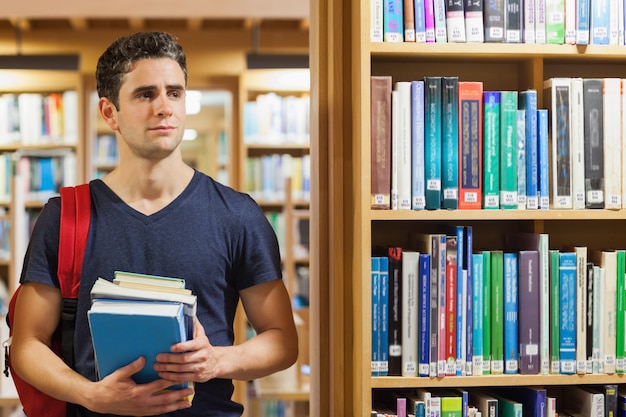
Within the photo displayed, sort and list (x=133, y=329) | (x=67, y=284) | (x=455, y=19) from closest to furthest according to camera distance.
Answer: (x=133, y=329)
(x=67, y=284)
(x=455, y=19)

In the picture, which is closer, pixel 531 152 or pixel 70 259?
pixel 70 259

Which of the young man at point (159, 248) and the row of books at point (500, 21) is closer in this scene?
the young man at point (159, 248)

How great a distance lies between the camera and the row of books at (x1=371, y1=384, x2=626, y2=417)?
6.02 feet

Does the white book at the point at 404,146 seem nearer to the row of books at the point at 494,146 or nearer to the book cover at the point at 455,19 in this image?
the row of books at the point at 494,146

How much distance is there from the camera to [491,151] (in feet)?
6.07

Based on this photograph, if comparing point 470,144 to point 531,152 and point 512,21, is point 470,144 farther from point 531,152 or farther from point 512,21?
point 512,21

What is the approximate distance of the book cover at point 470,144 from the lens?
1836mm

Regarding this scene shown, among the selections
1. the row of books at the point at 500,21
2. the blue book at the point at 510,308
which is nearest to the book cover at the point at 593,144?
the row of books at the point at 500,21

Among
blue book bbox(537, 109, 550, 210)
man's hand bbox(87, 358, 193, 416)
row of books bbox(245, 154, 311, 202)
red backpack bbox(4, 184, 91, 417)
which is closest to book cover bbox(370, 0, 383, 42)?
blue book bbox(537, 109, 550, 210)

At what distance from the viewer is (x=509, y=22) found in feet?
6.10

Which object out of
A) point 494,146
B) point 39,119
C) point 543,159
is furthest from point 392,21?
point 39,119

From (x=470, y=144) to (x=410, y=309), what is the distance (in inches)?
16.6

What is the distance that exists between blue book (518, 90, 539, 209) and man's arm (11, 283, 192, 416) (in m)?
0.93

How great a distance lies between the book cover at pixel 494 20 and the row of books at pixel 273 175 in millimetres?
4221
